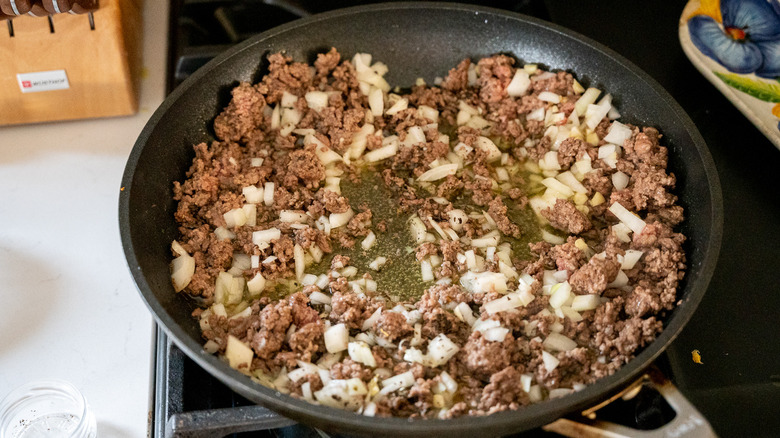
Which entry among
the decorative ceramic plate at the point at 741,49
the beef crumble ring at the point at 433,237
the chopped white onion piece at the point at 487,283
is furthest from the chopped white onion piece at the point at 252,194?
the decorative ceramic plate at the point at 741,49

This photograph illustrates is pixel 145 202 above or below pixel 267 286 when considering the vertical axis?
above

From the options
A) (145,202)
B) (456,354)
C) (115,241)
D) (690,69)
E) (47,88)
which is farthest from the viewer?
(690,69)

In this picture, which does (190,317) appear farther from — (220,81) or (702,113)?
(702,113)

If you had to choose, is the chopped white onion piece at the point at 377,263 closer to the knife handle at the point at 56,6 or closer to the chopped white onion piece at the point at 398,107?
the chopped white onion piece at the point at 398,107

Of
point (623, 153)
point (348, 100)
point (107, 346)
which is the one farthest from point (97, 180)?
point (623, 153)

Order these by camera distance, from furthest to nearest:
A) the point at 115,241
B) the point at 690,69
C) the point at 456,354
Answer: the point at 690,69 < the point at 115,241 < the point at 456,354

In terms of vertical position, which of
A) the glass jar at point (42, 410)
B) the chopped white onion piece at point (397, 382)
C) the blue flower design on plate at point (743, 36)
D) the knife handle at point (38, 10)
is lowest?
the glass jar at point (42, 410)

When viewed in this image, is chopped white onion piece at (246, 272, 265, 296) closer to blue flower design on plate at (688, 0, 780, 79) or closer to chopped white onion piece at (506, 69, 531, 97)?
chopped white onion piece at (506, 69, 531, 97)

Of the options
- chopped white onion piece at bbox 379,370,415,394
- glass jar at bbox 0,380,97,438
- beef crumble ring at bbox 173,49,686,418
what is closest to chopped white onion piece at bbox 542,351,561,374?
beef crumble ring at bbox 173,49,686,418

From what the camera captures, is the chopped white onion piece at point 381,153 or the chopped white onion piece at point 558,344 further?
the chopped white onion piece at point 381,153
